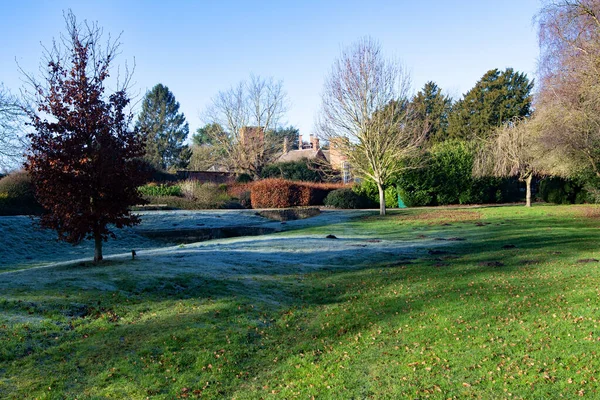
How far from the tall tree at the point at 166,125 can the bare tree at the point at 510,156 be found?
40.8 meters

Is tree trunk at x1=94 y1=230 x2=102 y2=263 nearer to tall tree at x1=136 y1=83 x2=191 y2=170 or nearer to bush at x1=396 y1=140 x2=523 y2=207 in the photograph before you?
bush at x1=396 y1=140 x2=523 y2=207

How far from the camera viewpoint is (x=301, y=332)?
7410 millimetres

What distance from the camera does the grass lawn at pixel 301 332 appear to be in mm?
5289

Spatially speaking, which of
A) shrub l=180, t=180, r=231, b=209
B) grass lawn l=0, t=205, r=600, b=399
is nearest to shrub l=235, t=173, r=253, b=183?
shrub l=180, t=180, r=231, b=209

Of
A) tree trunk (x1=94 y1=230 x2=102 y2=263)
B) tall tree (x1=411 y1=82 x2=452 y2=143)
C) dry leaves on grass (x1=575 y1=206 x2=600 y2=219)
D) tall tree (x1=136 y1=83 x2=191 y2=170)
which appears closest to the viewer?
tree trunk (x1=94 y1=230 x2=102 y2=263)

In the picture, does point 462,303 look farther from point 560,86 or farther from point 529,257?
point 560,86

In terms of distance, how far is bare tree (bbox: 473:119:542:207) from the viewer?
2880cm

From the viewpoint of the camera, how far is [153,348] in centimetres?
630

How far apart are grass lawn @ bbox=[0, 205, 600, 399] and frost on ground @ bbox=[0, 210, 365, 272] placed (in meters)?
5.92

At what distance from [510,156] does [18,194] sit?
28541 millimetres

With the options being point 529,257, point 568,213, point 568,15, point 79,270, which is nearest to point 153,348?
point 79,270

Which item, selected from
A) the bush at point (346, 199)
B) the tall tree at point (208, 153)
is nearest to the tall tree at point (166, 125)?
the tall tree at point (208, 153)

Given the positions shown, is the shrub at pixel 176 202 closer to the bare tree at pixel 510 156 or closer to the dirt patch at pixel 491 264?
the bare tree at pixel 510 156

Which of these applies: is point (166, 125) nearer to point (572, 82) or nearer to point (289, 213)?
→ point (289, 213)
